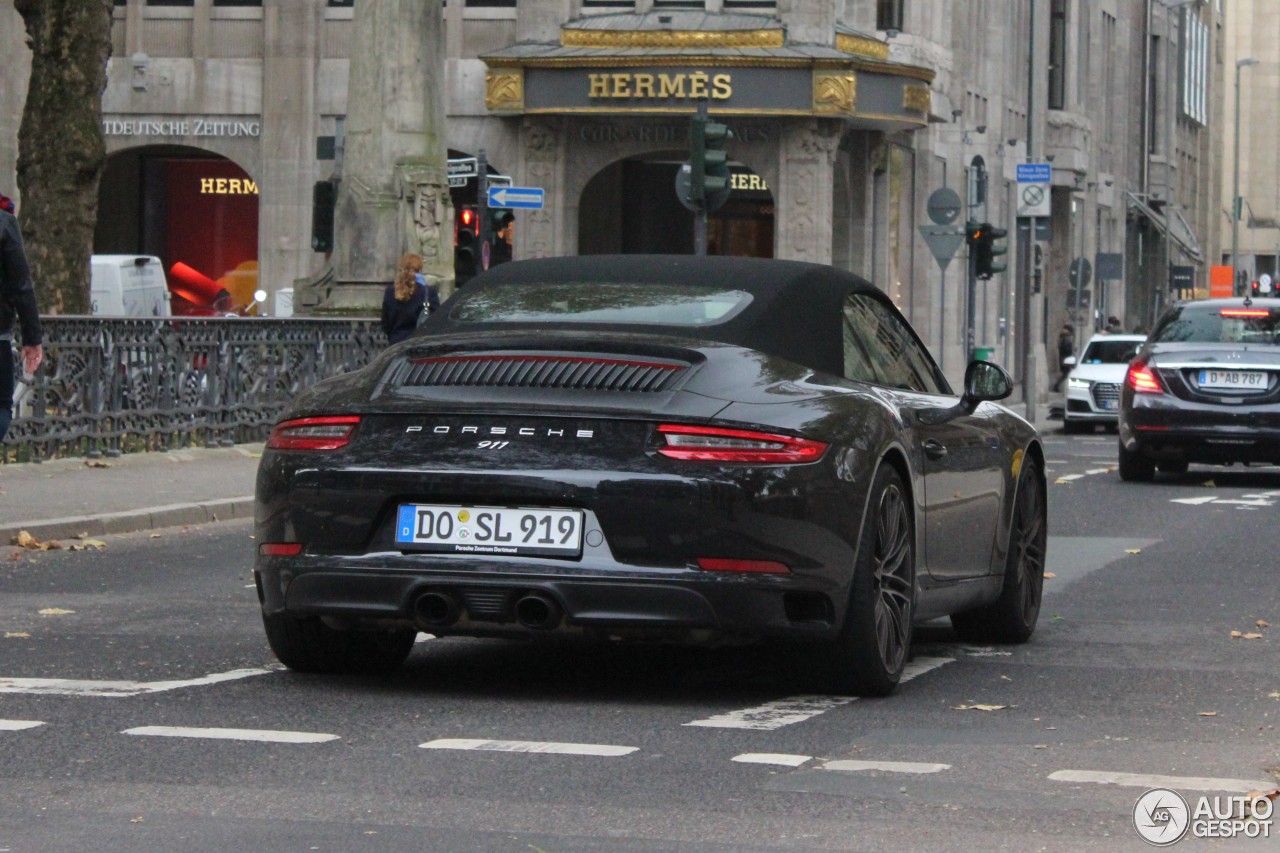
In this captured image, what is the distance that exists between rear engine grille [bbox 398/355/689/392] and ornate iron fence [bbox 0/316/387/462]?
11650 mm

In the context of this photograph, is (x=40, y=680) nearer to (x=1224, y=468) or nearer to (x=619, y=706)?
(x=619, y=706)

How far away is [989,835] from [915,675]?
10.3 feet

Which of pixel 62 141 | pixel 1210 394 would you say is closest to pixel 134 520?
pixel 62 141

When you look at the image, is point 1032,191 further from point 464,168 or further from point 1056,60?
point 1056,60

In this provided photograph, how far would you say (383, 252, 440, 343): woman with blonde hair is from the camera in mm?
22047

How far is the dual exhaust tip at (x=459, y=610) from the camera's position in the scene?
25.6 feet

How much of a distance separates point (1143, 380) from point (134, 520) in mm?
10036

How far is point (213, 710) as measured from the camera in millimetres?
7773

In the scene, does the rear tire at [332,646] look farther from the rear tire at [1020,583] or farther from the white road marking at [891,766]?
the rear tire at [1020,583]

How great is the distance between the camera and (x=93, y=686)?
8281mm

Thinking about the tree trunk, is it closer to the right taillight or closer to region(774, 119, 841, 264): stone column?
the right taillight

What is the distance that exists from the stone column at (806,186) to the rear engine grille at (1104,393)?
4.98m

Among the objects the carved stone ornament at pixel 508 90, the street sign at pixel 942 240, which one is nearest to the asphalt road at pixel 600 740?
the street sign at pixel 942 240

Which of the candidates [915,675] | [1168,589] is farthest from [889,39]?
[915,675]
